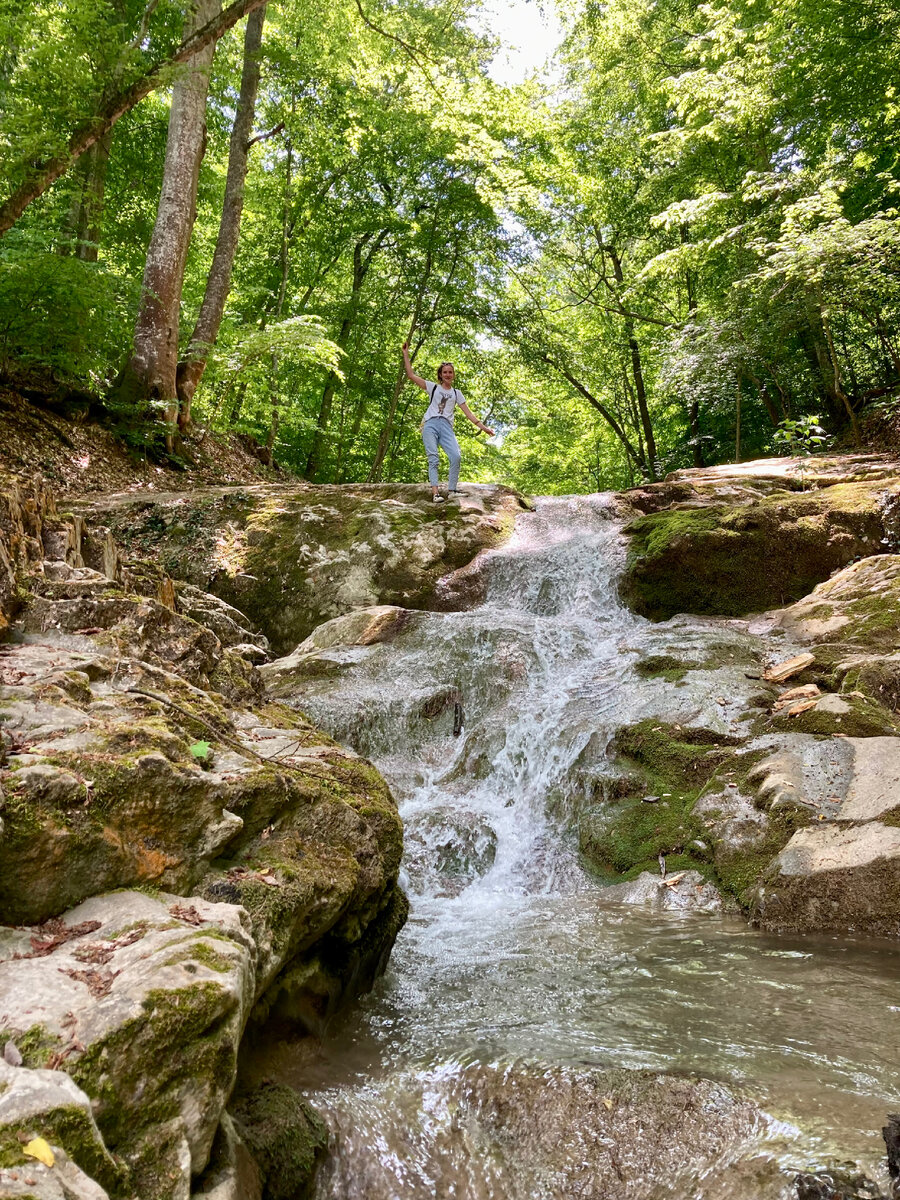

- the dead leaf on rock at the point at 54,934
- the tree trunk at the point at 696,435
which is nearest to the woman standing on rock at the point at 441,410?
the dead leaf on rock at the point at 54,934

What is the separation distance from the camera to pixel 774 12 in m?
12.9

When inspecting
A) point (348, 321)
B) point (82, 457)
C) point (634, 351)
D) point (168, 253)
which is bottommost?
point (82, 457)

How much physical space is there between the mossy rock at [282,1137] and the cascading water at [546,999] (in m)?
0.09

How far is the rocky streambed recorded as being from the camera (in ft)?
6.42

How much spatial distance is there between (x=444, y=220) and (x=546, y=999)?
1684 cm

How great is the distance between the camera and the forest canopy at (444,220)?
30.5 feet

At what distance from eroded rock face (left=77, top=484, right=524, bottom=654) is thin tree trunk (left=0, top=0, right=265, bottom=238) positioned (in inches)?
140

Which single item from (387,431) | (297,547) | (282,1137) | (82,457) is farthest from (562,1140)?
(387,431)

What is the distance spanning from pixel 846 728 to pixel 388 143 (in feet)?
52.7

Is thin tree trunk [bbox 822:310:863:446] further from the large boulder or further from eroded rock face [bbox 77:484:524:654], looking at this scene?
eroded rock face [bbox 77:484:524:654]

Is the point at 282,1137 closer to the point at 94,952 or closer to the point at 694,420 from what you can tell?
the point at 94,952

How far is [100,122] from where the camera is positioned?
794 centimetres

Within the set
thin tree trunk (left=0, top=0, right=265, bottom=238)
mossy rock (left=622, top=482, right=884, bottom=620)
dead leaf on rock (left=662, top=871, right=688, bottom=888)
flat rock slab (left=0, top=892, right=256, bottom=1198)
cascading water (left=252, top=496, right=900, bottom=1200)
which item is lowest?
dead leaf on rock (left=662, top=871, right=688, bottom=888)

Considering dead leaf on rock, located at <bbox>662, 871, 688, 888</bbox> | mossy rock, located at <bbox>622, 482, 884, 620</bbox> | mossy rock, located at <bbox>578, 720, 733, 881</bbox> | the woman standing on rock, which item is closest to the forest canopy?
mossy rock, located at <bbox>622, 482, 884, 620</bbox>
